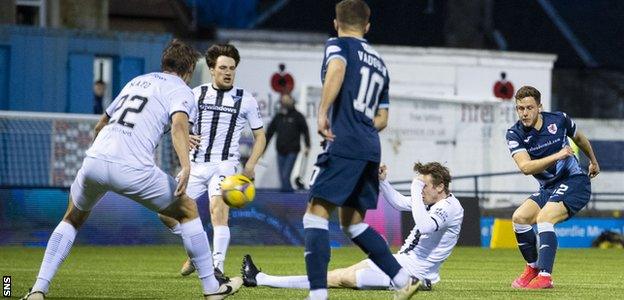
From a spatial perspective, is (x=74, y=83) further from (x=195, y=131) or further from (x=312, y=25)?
(x=312, y=25)

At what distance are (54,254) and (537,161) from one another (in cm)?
492

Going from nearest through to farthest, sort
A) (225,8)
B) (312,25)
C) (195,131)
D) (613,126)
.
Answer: (195,131)
(613,126)
(225,8)
(312,25)

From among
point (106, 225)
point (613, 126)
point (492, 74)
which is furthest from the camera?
point (613, 126)

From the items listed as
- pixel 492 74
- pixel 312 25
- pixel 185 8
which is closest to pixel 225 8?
pixel 185 8

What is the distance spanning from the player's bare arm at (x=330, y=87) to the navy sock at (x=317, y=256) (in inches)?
26.8

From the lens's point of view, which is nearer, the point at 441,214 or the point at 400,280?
the point at 400,280

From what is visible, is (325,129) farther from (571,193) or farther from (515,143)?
(571,193)

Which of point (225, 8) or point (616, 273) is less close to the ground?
point (225, 8)

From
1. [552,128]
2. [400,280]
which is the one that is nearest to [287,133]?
[552,128]

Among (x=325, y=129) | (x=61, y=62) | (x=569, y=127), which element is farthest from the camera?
(x=61, y=62)

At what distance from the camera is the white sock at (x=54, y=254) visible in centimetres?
1117

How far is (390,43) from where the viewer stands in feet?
153

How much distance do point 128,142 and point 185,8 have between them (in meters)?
29.4

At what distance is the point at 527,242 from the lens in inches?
583
